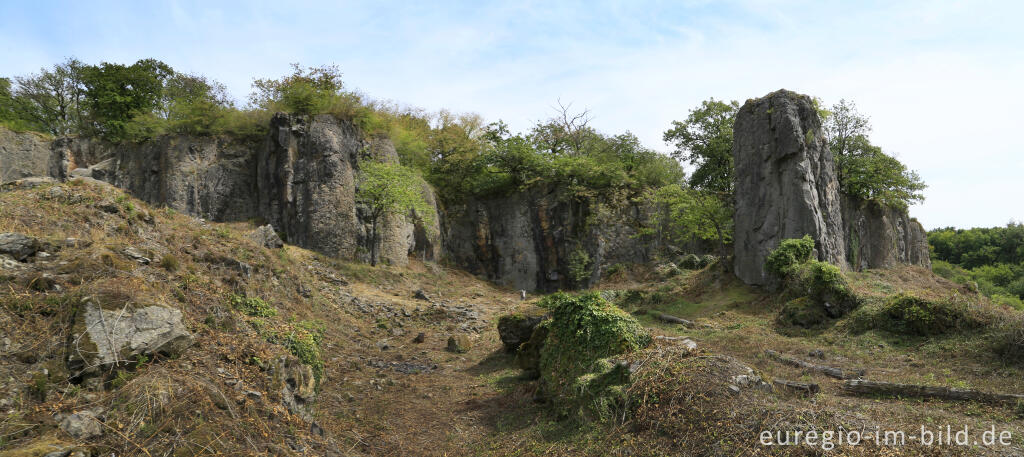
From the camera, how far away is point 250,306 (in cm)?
1028

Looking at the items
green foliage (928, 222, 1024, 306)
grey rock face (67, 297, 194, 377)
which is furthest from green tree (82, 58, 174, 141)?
green foliage (928, 222, 1024, 306)

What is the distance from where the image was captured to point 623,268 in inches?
1188

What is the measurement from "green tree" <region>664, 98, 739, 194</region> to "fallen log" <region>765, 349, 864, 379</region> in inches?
804

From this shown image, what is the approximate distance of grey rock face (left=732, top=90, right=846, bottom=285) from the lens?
20.1m

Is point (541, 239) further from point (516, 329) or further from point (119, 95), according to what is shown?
point (119, 95)

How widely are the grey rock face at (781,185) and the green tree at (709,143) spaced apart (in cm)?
830

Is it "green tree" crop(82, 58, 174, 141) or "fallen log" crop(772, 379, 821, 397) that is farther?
"green tree" crop(82, 58, 174, 141)

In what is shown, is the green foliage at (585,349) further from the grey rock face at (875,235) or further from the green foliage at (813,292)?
the grey rock face at (875,235)

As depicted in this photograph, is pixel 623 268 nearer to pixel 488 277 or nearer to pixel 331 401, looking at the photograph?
pixel 488 277

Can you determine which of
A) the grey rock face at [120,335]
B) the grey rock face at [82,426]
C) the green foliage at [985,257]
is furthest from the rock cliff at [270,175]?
the green foliage at [985,257]

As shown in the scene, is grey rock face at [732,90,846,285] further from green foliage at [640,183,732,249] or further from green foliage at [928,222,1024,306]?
green foliage at [928,222,1024,306]

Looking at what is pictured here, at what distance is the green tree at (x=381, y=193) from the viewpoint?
25.6 m

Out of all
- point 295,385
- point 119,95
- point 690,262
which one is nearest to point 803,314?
point 690,262

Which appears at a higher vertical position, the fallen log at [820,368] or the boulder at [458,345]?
the fallen log at [820,368]
